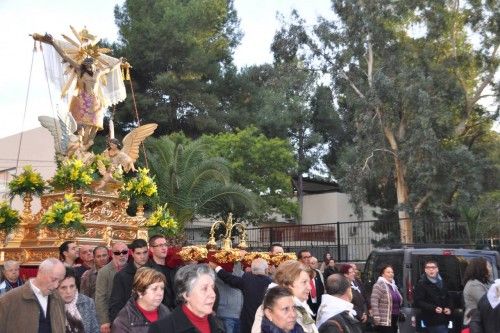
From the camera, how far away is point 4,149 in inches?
1394

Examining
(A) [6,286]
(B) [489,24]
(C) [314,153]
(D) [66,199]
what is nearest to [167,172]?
(D) [66,199]

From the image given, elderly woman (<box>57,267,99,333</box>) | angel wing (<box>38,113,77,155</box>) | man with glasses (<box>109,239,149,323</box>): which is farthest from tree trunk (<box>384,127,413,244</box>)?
elderly woman (<box>57,267,99,333</box>)

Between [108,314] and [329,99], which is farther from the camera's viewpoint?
[329,99]

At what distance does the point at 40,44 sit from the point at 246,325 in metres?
8.52

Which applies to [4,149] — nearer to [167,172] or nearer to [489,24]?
[167,172]

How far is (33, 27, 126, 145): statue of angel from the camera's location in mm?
14555

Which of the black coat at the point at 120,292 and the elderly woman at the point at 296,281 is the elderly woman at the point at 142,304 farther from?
the black coat at the point at 120,292

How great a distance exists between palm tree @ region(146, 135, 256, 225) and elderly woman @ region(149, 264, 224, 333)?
18072 millimetres

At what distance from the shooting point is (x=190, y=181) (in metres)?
23.4

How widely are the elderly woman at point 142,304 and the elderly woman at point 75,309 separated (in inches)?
31.8

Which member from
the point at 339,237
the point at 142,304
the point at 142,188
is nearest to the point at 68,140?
the point at 142,188

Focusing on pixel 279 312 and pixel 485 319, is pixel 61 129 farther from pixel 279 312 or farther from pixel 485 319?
pixel 279 312

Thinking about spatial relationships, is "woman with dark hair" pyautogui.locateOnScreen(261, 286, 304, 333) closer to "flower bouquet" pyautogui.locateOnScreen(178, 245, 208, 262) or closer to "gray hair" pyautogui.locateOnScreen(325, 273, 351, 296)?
"gray hair" pyautogui.locateOnScreen(325, 273, 351, 296)

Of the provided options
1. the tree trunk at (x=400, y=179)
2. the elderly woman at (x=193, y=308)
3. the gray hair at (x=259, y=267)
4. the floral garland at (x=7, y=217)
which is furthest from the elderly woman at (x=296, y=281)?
the tree trunk at (x=400, y=179)
